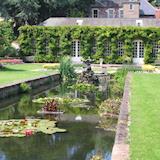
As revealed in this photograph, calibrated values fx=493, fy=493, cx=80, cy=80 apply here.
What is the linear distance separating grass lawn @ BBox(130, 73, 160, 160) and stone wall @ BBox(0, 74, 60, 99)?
5584 millimetres

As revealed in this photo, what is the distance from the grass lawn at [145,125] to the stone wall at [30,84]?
18.3ft

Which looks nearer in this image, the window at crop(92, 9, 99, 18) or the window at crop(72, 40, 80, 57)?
the window at crop(72, 40, 80, 57)

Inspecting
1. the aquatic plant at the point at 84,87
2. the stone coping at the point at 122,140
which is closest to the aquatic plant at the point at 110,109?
the stone coping at the point at 122,140

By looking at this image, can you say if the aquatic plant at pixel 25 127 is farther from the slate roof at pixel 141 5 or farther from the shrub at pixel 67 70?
the slate roof at pixel 141 5

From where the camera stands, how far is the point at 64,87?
Answer: 93.0 feet

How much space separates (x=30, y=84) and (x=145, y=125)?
1407cm

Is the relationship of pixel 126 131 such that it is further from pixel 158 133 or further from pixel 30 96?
pixel 30 96

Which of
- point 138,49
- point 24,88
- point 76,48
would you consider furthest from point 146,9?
point 24,88

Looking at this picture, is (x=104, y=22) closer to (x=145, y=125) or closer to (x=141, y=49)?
(x=141, y=49)

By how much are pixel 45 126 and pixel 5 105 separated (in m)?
5.26

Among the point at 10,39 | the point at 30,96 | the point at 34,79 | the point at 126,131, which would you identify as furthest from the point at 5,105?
the point at 10,39

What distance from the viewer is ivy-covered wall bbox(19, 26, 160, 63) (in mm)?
46688

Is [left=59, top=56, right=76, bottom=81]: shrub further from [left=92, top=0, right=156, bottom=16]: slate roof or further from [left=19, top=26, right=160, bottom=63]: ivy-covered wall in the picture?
[left=92, top=0, right=156, bottom=16]: slate roof

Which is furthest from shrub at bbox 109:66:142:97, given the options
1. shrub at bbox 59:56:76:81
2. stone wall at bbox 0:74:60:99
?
stone wall at bbox 0:74:60:99
